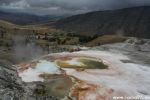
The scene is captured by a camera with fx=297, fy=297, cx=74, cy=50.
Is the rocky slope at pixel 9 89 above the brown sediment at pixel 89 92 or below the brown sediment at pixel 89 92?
above

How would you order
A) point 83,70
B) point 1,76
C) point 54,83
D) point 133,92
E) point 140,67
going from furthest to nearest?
point 140,67 < point 83,70 < point 54,83 < point 133,92 < point 1,76

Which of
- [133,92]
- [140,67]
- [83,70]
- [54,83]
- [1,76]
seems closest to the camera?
[1,76]

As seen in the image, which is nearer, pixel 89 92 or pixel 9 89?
pixel 9 89

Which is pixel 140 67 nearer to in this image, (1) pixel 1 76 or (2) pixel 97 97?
(2) pixel 97 97

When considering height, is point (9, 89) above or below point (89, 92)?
above

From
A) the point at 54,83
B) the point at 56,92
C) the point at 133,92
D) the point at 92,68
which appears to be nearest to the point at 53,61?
the point at 92,68

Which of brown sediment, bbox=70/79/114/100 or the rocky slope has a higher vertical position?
the rocky slope

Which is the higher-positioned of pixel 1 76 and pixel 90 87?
pixel 1 76

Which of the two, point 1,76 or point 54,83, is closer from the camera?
point 1,76

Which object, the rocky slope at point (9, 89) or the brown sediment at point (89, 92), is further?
the brown sediment at point (89, 92)

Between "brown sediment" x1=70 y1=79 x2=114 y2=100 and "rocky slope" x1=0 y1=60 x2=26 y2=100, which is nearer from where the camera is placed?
"rocky slope" x1=0 y1=60 x2=26 y2=100
